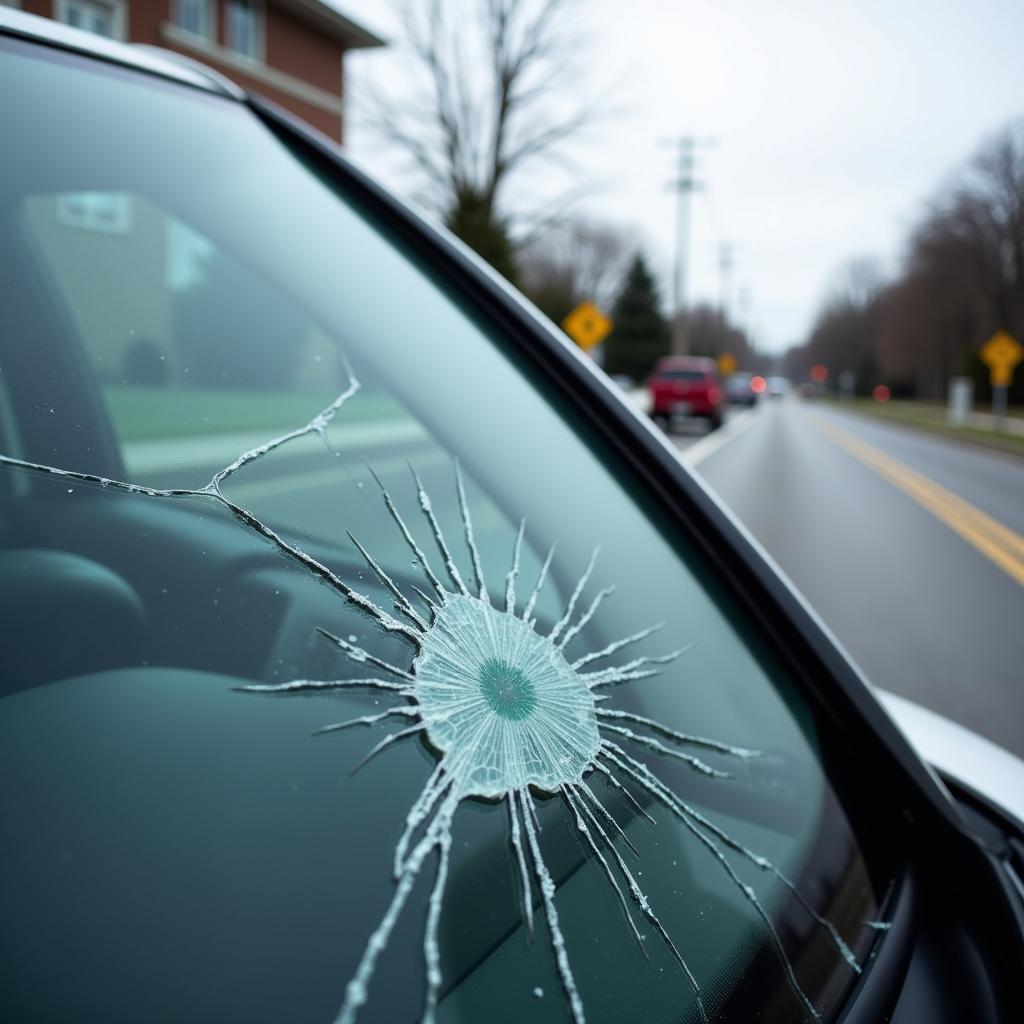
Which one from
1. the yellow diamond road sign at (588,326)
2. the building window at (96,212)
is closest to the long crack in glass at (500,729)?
the building window at (96,212)

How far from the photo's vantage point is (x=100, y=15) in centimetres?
1748

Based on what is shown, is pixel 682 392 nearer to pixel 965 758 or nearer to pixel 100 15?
pixel 100 15

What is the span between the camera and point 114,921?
543 millimetres

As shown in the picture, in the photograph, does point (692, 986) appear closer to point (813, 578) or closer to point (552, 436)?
point (552, 436)

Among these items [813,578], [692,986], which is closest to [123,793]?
[692,986]

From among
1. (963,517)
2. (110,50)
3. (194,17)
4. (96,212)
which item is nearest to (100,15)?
(194,17)

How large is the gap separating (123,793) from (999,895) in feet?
2.64

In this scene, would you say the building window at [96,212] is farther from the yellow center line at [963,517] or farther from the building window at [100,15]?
the building window at [100,15]

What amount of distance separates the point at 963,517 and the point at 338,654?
1157cm

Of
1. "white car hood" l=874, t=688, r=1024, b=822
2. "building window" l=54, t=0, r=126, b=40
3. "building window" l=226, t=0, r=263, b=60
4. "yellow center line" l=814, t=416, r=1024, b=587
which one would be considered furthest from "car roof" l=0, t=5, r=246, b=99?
"building window" l=226, t=0, r=263, b=60

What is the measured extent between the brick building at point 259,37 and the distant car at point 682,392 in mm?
11126

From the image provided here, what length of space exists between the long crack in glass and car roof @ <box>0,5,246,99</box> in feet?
1.47

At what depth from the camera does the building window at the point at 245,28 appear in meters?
22.3

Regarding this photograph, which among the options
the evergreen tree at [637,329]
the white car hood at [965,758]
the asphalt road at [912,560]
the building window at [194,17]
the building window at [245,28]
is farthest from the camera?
the evergreen tree at [637,329]
